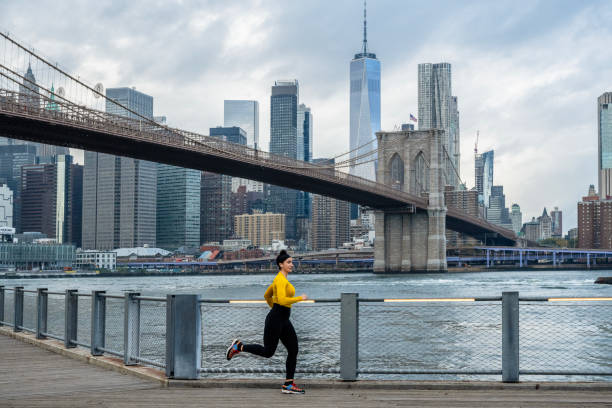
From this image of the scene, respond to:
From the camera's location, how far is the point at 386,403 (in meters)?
6.90

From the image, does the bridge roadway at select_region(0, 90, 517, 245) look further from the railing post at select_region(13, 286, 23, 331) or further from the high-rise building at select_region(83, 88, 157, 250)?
the high-rise building at select_region(83, 88, 157, 250)

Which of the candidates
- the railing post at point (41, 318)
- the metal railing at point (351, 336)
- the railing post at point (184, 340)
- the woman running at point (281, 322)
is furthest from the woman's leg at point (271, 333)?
the railing post at point (41, 318)

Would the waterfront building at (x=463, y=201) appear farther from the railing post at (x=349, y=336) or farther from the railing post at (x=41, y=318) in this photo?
the railing post at (x=349, y=336)

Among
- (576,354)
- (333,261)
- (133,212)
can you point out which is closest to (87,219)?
(133,212)

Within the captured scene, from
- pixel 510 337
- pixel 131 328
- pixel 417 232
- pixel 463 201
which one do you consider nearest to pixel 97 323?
pixel 131 328

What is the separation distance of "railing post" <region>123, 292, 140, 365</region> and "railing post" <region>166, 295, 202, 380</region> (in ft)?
3.36

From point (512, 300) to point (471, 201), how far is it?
175081 millimetres

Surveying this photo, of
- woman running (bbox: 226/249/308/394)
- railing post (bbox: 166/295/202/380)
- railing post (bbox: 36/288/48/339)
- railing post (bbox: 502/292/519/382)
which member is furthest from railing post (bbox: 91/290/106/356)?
railing post (bbox: 502/292/519/382)

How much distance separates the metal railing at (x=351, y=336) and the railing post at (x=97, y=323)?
0.01 metres

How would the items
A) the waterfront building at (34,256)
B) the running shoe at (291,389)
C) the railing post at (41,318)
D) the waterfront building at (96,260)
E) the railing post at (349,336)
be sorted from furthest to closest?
the waterfront building at (96,260)
the waterfront building at (34,256)
the railing post at (41,318)
the railing post at (349,336)
the running shoe at (291,389)

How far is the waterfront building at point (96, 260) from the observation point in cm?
14748

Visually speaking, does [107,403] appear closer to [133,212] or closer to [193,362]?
[193,362]

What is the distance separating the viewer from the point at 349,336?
7.88 m

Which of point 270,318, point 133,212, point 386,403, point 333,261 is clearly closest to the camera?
point 386,403
